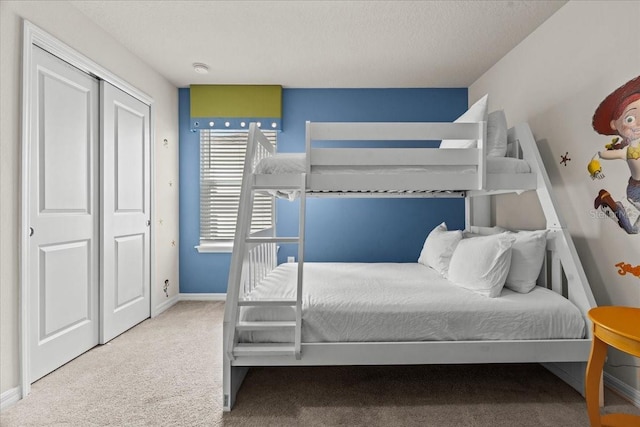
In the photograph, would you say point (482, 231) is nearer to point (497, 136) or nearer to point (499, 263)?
point (497, 136)

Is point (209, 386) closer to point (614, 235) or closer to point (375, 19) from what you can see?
point (614, 235)

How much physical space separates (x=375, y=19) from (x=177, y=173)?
103 inches

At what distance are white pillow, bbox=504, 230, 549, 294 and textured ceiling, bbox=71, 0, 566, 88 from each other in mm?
1554

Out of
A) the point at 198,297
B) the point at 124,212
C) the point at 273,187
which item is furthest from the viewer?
the point at 198,297

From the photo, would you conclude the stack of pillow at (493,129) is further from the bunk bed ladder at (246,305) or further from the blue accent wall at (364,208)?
the blue accent wall at (364,208)

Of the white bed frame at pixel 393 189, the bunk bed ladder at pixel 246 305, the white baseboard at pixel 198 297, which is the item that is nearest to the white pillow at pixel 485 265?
the white bed frame at pixel 393 189

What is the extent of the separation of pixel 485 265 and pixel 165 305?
10.0ft

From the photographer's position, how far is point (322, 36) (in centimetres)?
277

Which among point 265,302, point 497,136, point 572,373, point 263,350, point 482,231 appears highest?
point 497,136

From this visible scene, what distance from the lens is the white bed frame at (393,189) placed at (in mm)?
1795

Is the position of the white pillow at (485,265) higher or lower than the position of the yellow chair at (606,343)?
higher

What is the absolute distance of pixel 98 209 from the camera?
2.69 m

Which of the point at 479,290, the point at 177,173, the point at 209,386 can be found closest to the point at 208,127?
the point at 177,173

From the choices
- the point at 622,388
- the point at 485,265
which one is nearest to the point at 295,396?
the point at 485,265
